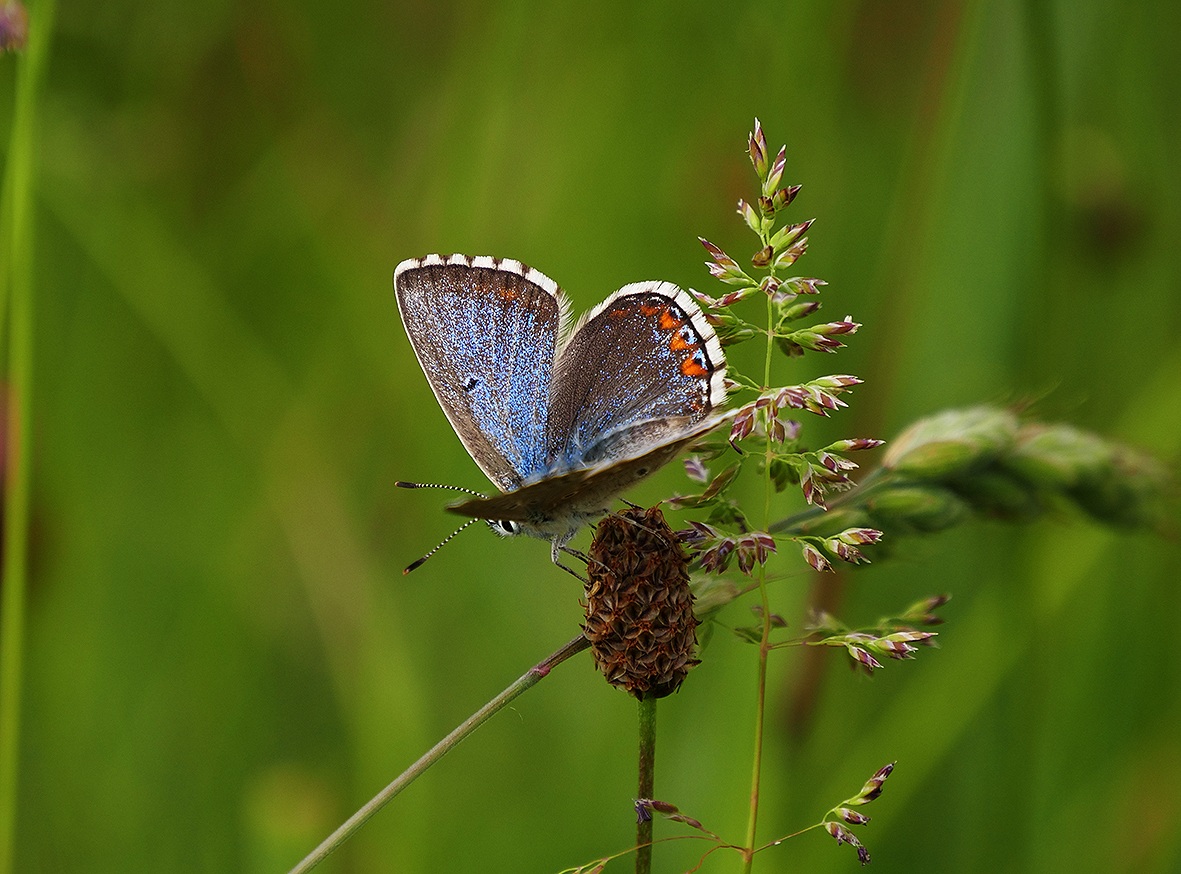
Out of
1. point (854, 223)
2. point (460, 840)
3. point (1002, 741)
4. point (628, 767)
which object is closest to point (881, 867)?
point (1002, 741)

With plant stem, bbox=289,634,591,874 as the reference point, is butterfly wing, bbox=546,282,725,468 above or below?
above

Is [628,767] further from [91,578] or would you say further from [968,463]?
[91,578]

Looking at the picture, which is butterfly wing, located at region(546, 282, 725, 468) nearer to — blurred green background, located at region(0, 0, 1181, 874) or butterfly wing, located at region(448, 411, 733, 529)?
butterfly wing, located at region(448, 411, 733, 529)

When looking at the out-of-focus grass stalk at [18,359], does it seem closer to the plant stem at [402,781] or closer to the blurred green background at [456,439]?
the blurred green background at [456,439]

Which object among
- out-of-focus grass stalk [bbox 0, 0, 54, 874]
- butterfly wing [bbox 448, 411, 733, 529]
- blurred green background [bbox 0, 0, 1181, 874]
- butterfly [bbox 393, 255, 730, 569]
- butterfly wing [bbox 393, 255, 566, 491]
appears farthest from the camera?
blurred green background [bbox 0, 0, 1181, 874]

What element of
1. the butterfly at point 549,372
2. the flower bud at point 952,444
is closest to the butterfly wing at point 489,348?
the butterfly at point 549,372

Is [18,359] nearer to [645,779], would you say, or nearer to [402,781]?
[402,781]

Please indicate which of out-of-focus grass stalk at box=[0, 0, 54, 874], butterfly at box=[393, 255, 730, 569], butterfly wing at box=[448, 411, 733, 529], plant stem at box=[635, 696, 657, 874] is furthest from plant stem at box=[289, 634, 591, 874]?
out-of-focus grass stalk at box=[0, 0, 54, 874]
